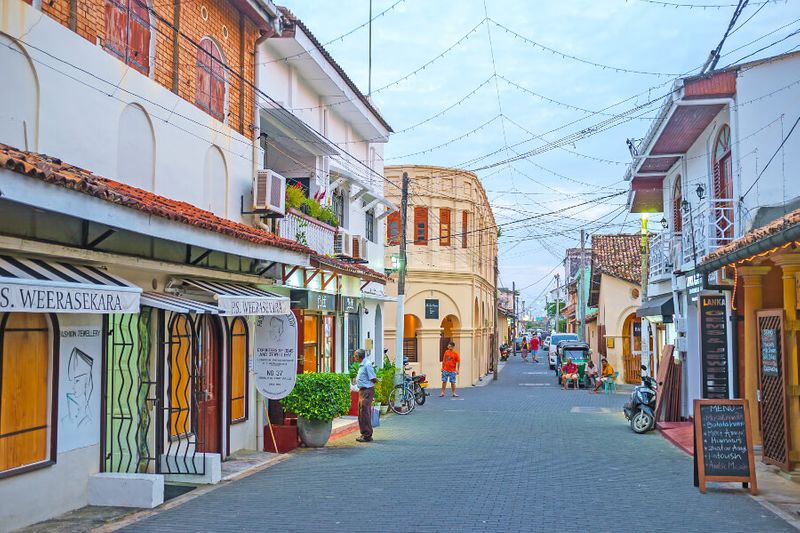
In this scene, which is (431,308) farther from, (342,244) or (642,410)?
(642,410)

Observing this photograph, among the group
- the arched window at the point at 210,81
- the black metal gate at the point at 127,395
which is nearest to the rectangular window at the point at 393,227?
the arched window at the point at 210,81

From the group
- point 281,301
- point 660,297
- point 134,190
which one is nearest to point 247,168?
point 281,301

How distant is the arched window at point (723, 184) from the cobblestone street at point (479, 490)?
14.5 ft

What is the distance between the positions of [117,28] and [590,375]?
2576 centimetres

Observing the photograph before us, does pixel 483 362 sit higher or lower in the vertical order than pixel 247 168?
lower

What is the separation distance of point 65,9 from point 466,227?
1066 inches

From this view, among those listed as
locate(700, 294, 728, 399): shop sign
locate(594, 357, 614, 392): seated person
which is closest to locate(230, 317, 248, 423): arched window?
locate(700, 294, 728, 399): shop sign

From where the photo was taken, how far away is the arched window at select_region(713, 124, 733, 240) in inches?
603

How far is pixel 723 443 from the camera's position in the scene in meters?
9.95

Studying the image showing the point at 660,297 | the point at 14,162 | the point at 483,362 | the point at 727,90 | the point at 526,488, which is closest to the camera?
the point at 14,162

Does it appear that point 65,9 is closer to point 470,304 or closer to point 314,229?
point 314,229

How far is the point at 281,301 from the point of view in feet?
39.6

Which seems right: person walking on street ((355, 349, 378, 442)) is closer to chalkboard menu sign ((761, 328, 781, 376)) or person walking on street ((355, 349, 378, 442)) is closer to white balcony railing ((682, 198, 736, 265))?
chalkboard menu sign ((761, 328, 781, 376))

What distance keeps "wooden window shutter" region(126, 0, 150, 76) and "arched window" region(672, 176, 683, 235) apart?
1520cm
